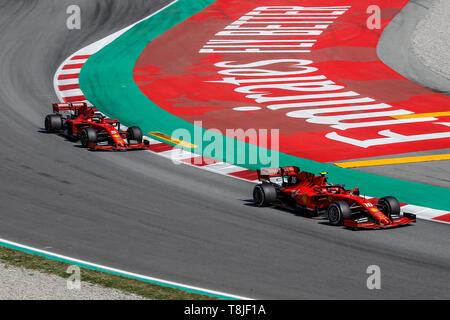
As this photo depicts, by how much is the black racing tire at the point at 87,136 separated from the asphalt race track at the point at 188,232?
12.0 inches

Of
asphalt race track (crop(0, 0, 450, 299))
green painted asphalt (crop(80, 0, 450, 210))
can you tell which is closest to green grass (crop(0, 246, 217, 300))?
asphalt race track (crop(0, 0, 450, 299))

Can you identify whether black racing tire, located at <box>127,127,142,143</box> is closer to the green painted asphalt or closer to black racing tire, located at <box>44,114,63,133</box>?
the green painted asphalt

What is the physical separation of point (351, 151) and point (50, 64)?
1667 centimetres

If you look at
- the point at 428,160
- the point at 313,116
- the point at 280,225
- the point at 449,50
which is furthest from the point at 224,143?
the point at 449,50

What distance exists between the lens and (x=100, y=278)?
489 inches

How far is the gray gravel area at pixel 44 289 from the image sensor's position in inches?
445

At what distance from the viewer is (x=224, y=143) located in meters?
23.6

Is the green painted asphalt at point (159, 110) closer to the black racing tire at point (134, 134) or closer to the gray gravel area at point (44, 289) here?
the black racing tire at point (134, 134)

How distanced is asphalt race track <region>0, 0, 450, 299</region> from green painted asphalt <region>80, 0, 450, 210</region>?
2.26m

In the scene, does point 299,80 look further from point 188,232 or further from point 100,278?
point 100,278

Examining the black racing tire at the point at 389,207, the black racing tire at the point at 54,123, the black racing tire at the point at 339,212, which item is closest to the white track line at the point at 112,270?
the black racing tire at the point at 339,212

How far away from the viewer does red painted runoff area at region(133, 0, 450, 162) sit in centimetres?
2466

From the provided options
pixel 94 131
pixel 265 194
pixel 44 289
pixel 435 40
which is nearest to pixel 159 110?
pixel 94 131
